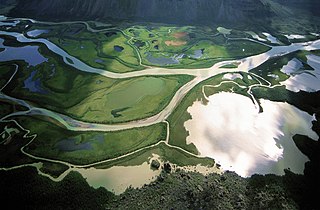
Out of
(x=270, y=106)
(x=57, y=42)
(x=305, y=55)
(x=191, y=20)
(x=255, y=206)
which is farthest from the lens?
(x=191, y=20)

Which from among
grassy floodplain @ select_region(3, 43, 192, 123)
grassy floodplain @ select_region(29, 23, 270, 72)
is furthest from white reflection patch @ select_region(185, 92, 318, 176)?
grassy floodplain @ select_region(29, 23, 270, 72)

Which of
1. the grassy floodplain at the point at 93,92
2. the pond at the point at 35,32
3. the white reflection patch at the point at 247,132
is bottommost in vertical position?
the pond at the point at 35,32

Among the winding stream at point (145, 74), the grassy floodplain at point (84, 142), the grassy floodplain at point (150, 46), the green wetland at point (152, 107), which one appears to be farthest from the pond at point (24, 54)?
the grassy floodplain at point (84, 142)

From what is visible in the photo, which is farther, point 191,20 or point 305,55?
point 191,20

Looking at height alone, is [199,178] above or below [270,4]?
below

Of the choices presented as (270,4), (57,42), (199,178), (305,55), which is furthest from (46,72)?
(270,4)

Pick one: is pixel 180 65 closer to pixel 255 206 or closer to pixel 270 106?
pixel 270 106

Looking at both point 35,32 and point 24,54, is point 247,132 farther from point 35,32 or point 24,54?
point 35,32

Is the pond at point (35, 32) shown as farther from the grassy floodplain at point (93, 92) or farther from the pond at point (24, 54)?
the grassy floodplain at point (93, 92)
